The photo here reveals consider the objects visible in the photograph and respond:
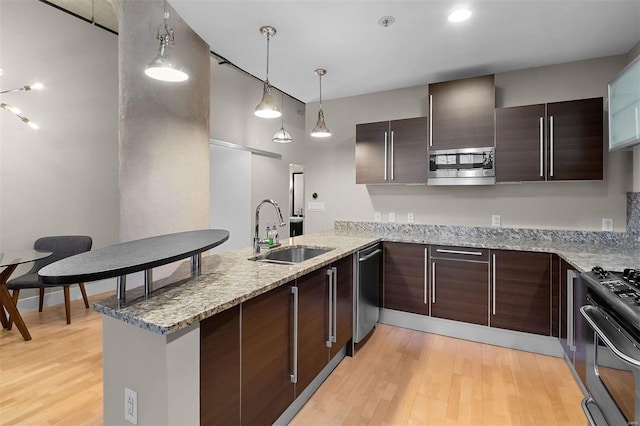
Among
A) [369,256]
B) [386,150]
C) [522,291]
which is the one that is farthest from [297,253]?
[522,291]

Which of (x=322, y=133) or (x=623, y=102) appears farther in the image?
(x=322, y=133)

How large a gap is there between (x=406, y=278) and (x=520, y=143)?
162cm

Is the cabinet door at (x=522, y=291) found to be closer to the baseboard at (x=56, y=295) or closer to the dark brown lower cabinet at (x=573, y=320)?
the dark brown lower cabinet at (x=573, y=320)

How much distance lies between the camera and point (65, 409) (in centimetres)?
199

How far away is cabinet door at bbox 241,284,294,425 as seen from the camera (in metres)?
1.45

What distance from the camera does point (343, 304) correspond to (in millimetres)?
2482

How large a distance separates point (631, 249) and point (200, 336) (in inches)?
132

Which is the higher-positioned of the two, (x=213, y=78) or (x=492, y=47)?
(x=213, y=78)

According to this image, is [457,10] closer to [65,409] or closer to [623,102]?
[623,102]

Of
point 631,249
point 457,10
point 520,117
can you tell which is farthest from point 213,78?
point 631,249

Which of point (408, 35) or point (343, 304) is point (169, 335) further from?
point (408, 35)

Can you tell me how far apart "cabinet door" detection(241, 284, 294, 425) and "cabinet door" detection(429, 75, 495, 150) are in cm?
231

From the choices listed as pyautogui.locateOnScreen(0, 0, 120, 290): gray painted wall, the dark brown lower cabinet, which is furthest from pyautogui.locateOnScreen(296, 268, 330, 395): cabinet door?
pyautogui.locateOnScreen(0, 0, 120, 290): gray painted wall

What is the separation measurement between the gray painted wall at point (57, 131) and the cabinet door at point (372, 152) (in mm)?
3342
